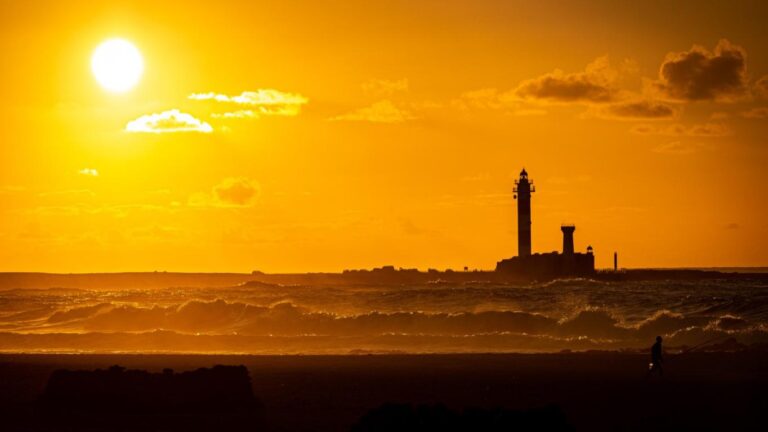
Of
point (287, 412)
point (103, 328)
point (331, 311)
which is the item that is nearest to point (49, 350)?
point (103, 328)

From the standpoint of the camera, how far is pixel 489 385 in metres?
23.8

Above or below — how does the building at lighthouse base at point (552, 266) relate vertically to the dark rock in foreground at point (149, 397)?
above

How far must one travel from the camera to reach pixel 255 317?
51.1 m

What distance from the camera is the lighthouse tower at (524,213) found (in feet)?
274

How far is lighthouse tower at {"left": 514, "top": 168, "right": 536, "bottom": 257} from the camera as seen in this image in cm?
8362

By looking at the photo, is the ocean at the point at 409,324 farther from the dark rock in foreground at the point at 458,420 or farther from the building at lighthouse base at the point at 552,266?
the building at lighthouse base at the point at 552,266

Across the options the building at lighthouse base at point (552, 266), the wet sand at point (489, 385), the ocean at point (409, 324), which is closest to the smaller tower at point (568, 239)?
the building at lighthouse base at point (552, 266)

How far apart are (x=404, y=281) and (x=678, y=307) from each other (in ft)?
234

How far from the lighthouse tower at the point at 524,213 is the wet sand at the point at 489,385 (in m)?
51.0

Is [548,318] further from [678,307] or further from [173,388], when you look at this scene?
[173,388]

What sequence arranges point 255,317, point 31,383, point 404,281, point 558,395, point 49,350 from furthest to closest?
point 404,281
point 255,317
point 49,350
point 31,383
point 558,395

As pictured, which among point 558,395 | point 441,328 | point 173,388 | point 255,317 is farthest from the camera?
point 255,317

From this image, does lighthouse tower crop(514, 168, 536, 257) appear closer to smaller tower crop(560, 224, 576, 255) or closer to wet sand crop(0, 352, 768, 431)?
smaller tower crop(560, 224, 576, 255)

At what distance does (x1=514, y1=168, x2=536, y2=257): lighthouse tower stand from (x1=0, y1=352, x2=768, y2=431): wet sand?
51033 mm
